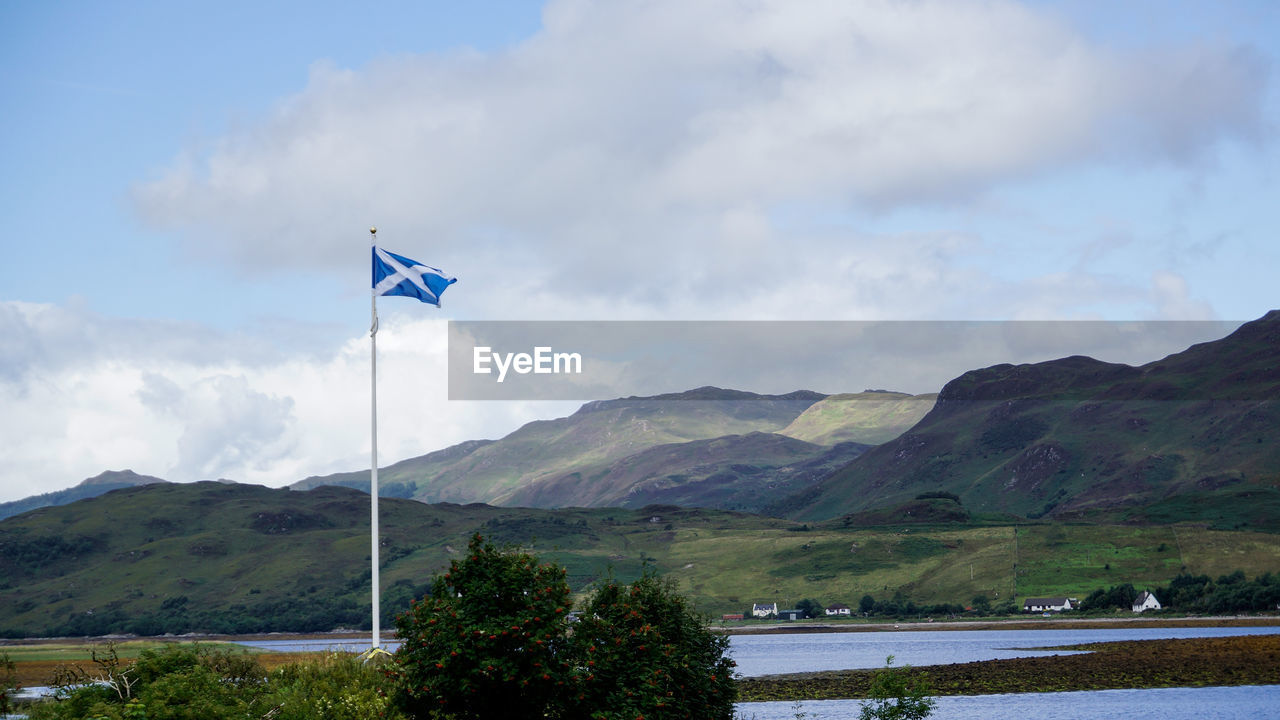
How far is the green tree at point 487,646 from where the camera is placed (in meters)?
38.7

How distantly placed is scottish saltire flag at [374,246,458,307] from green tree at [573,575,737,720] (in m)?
14.6

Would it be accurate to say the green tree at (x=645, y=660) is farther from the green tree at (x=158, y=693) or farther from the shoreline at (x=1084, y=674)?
the shoreline at (x=1084, y=674)

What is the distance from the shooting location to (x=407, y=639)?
40594 mm

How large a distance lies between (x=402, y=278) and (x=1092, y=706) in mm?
81803

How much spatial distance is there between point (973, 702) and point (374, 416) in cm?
7961

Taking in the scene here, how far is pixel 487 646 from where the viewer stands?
127 feet

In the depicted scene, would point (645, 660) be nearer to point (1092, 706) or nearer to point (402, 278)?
point (402, 278)

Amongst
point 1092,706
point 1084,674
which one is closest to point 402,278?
point 1092,706

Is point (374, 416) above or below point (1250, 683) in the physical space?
above

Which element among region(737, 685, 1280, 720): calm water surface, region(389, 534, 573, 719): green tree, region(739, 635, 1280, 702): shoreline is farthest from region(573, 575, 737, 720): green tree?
region(739, 635, 1280, 702): shoreline

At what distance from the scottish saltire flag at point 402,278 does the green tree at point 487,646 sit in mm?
14182

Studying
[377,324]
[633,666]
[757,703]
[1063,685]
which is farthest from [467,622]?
[1063,685]

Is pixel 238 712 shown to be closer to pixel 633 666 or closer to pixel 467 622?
pixel 467 622

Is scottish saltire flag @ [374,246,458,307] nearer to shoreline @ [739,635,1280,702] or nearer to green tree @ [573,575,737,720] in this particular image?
green tree @ [573,575,737,720]
